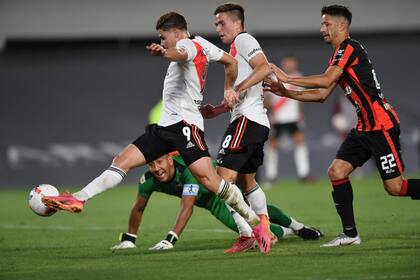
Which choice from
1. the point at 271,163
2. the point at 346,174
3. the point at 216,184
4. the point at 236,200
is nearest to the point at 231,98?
the point at 216,184

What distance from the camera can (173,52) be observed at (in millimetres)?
8781

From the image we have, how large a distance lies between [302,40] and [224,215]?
13401 mm

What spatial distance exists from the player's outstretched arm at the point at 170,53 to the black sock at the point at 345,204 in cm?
204

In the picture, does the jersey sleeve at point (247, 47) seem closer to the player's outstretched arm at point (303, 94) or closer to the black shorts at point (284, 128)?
the player's outstretched arm at point (303, 94)

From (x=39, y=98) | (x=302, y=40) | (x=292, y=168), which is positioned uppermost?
(x=302, y=40)

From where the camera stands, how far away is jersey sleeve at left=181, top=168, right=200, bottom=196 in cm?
994

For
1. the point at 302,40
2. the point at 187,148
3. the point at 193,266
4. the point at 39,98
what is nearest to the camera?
the point at 193,266

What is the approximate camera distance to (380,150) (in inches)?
369

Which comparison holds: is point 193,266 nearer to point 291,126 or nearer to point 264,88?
point 264,88

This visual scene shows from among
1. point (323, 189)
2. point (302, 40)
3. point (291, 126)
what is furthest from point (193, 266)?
point (302, 40)

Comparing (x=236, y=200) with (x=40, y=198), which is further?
(x=236, y=200)

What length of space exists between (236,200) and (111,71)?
13.0 metres

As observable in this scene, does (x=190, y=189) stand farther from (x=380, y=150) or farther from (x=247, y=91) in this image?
(x=380, y=150)

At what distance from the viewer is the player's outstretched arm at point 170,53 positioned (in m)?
8.39
